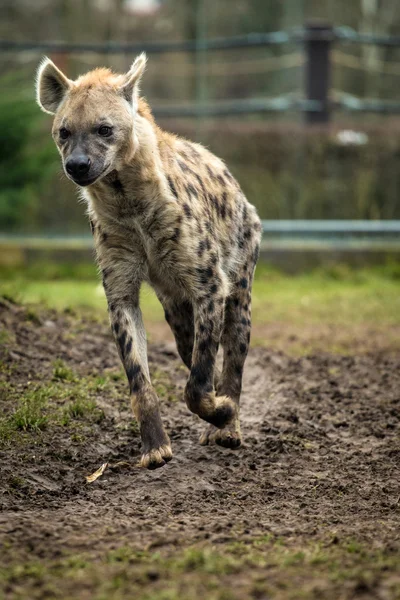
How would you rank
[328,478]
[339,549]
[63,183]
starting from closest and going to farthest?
1. [339,549]
2. [328,478]
3. [63,183]

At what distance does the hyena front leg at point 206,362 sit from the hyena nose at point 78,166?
31.5 inches

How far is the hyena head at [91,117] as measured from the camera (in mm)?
4059

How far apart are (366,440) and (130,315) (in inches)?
51.2

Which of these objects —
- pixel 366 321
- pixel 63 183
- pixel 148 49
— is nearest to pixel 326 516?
→ pixel 366 321

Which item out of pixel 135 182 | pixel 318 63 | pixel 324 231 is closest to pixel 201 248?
pixel 135 182

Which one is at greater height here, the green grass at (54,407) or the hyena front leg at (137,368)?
the hyena front leg at (137,368)

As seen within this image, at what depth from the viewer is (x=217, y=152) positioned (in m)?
11.1

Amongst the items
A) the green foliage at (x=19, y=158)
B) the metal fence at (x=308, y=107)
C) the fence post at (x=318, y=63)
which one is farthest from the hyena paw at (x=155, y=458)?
the fence post at (x=318, y=63)

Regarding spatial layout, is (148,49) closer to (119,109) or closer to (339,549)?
(119,109)

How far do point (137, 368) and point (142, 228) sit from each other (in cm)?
61

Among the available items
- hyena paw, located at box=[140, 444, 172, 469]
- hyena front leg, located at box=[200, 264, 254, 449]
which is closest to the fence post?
hyena front leg, located at box=[200, 264, 254, 449]

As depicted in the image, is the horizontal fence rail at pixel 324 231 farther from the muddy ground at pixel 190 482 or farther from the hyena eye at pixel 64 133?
the hyena eye at pixel 64 133

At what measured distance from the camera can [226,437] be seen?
4562 millimetres

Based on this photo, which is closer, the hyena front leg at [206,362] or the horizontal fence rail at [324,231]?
the hyena front leg at [206,362]
